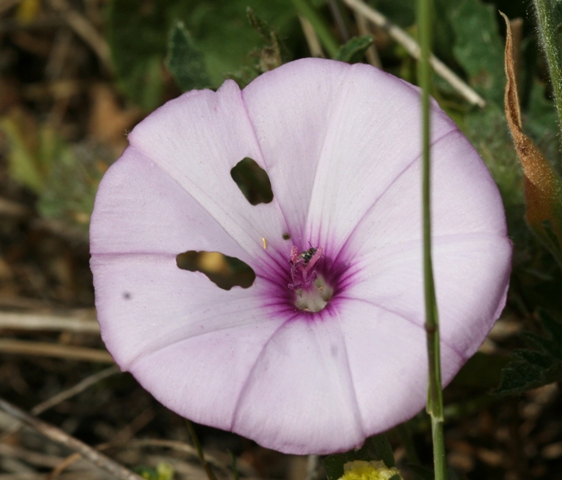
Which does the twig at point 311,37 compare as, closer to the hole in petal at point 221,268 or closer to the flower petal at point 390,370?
the hole in petal at point 221,268

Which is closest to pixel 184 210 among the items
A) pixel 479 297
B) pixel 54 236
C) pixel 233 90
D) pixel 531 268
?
pixel 233 90

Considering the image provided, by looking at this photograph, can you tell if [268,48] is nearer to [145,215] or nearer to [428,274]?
[145,215]

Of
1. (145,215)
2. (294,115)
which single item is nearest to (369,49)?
(294,115)

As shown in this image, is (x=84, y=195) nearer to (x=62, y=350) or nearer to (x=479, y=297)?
(x=62, y=350)

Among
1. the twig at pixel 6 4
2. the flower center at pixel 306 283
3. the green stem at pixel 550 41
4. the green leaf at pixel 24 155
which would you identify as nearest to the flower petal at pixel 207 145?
the flower center at pixel 306 283

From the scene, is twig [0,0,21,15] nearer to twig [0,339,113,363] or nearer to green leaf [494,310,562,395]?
twig [0,339,113,363]

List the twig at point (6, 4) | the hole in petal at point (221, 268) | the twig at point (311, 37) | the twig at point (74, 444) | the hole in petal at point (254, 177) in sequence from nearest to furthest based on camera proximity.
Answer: the hole in petal at point (221, 268) → the twig at point (74, 444) → the hole in petal at point (254, 177) → the twig at point (311, 37) → the twig at point (6, 4)
